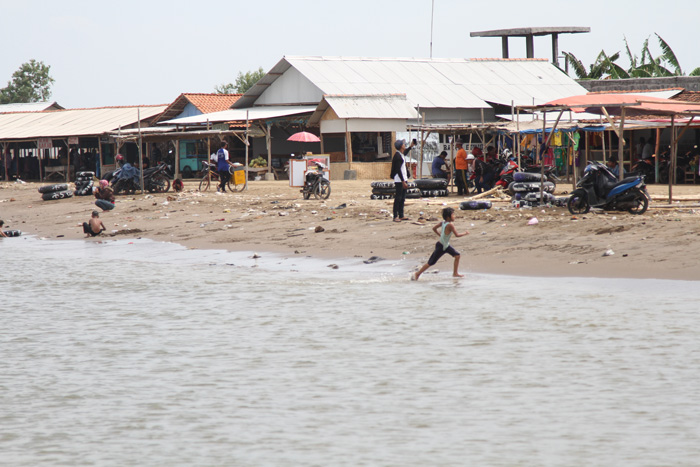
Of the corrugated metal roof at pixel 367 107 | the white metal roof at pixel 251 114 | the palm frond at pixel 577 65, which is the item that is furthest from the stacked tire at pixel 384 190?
the palm frond at pixel 577 65

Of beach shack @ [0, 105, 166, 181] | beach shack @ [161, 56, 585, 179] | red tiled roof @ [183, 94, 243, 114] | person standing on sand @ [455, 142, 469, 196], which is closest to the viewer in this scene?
person standing on sand @ [455, 142, 469, 196]

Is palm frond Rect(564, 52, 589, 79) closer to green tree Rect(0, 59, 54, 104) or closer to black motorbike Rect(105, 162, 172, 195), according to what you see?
black motorbike Rect(105, 162, 172, 195)

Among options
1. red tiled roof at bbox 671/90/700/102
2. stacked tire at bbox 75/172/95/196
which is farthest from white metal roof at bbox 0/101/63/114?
red tiled roof at bbox 671/90/700/102

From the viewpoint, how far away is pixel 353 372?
705cm

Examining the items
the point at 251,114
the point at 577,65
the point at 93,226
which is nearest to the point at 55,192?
the point at 251,114

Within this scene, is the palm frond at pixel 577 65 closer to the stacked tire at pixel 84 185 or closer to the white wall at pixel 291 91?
the white wall at pixel 291 91

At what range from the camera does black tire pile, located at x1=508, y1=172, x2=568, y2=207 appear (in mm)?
16656

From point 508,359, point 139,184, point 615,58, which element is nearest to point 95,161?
point 139,184

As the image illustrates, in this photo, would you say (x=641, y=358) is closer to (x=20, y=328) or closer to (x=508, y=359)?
(x=508, y=359)

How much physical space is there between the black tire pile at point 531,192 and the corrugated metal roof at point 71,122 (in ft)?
62.3

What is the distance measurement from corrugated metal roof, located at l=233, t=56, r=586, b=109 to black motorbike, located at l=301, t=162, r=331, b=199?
10.9 meters

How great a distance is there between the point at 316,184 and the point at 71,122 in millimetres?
21085

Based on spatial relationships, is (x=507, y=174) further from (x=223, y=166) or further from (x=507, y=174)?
(x=223, y=166)

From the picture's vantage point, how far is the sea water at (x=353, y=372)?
529cm
